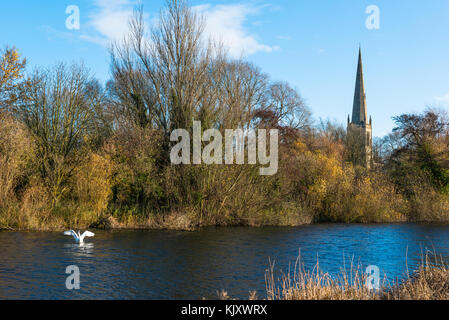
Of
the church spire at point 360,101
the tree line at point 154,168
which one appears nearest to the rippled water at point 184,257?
the tree line at point 154,168

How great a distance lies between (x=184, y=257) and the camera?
674 inches

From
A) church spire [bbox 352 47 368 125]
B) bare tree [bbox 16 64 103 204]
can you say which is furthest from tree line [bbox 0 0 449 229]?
church spire [bbox 352 47 368 125]

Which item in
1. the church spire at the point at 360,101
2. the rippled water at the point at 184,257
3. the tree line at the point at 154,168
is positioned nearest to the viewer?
the rippled water at the point at 184,257

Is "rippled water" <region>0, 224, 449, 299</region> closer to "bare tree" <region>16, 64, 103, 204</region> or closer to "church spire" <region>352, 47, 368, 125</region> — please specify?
"bare tree" <region>16, 64, 103, 204</region>

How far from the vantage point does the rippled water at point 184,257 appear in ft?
40.2

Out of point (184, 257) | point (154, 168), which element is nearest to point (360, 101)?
point (154, 168)

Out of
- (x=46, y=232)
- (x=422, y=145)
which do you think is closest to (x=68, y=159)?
(x=46, y=232)

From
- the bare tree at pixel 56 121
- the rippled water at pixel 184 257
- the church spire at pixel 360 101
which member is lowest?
the rippled water at pixel 184 257

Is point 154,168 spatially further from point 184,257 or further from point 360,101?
point 360,101

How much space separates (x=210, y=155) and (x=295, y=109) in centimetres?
2516

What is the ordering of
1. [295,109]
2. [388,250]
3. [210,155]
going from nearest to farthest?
[388,250]
[210,155]
[295,109]

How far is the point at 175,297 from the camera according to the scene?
1147cm

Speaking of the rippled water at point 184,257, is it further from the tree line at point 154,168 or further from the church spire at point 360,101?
the church spire at point 360,101

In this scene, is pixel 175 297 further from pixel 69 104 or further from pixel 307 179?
pixel 307 179
